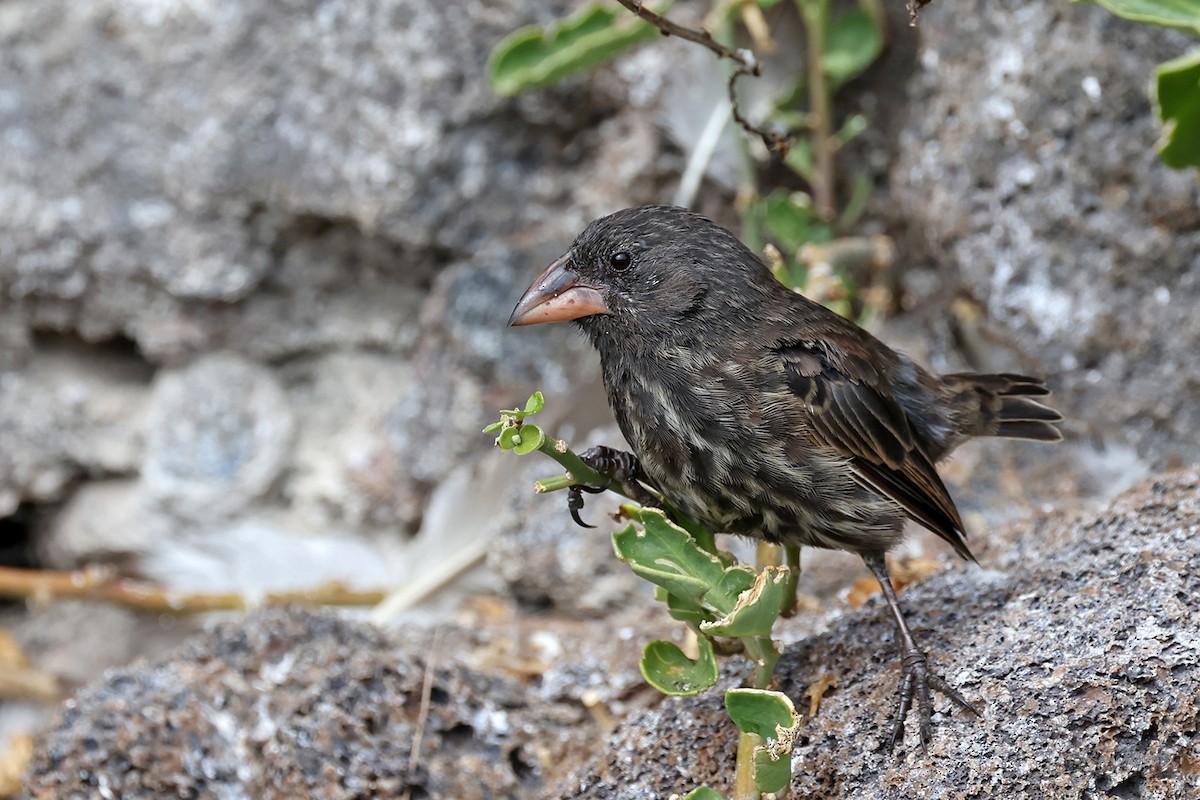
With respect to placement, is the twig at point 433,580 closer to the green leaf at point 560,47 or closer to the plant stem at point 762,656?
the green leaf at point 560,47

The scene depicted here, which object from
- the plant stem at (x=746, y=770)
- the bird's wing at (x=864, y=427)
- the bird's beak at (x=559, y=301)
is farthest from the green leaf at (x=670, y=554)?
the bird's beak at (x=559, y=301)

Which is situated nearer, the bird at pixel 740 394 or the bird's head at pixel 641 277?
the bird at pixel 740 394

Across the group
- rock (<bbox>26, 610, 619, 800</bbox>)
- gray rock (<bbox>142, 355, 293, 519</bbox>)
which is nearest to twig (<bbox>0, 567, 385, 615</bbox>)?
gray rock (<bbox>142, 355, 293, 519</bbox>)

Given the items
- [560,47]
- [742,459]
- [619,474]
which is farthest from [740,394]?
[560,47]

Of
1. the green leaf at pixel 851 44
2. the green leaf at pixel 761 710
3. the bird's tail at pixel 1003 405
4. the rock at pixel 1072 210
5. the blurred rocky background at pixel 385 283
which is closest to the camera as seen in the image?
the green leaf at pixel 761 710

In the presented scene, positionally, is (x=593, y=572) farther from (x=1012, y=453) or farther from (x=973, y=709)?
(x=973, y=709)

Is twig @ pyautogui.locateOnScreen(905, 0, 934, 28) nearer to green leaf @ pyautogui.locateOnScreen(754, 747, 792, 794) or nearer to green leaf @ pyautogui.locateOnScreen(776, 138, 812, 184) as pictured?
green leaf @ pyautogui.locateOnScreen(754, 747, 792, 794)

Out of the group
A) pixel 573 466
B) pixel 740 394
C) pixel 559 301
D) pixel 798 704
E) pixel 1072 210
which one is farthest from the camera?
pixel 1072 210

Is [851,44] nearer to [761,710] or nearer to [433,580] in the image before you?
[433,580]
